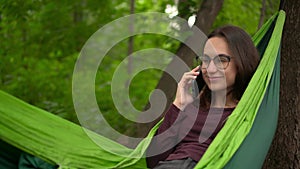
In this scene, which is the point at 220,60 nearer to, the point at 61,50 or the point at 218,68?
the point at 218,68

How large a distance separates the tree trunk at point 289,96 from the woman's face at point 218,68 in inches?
17.4

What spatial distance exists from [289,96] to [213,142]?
71 cm

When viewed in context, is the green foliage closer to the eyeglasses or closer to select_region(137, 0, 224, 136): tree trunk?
select_region(137, 0, 224, 136): tree trunk

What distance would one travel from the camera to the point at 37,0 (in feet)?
12.8

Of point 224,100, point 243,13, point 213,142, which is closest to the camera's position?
point 213,142

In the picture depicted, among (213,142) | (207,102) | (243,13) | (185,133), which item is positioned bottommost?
(213,142)

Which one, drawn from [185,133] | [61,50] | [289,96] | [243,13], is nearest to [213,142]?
[185,133]

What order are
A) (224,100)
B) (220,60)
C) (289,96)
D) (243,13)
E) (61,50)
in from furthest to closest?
→ (61,50) < (243,13) < (289,96) < (224,100) < (220,60)

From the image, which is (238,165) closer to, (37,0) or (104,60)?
(37,0)

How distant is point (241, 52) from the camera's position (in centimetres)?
188

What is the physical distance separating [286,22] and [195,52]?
936 millimetres

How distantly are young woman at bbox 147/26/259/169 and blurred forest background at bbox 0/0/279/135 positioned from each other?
1989 mm

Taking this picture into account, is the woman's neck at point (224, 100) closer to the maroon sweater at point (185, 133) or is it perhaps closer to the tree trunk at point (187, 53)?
the maroon sweater at point (185, 133)

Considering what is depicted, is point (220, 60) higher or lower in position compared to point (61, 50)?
lower
